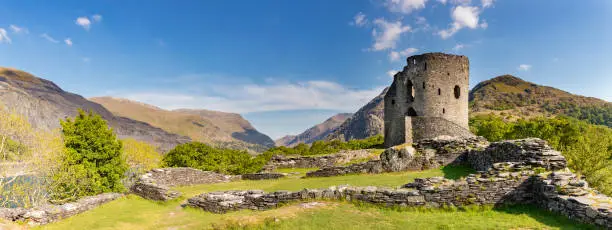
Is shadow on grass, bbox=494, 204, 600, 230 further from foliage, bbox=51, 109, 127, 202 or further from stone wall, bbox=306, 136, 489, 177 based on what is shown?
foliage, bbox=51, 109, 127, 202

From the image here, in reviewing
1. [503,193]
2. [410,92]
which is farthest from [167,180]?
[410,92]

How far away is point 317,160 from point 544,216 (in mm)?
21805

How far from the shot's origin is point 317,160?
30.6 m

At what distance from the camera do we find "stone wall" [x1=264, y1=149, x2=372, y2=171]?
29.8 m

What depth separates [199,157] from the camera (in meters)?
41.9

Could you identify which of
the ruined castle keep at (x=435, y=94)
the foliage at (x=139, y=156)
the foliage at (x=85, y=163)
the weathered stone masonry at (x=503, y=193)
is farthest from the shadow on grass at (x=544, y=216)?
the foliage at (x=139, y=156)

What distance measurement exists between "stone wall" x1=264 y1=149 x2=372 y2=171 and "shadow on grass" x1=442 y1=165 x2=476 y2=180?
1051cm

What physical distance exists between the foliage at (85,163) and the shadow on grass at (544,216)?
31.5 metres

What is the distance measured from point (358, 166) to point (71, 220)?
17328 millimetres

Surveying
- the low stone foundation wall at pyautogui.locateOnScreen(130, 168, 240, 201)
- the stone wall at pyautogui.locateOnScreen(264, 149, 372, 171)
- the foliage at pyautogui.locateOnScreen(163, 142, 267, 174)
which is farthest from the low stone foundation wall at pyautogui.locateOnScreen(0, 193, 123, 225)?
the foliage at pyautogui.locateOnScreen(163, 142, 267, 174)

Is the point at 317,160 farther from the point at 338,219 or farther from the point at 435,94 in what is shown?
the point at 338,219

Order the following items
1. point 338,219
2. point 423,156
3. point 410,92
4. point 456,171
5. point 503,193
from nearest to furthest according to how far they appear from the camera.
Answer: point 338,219
point 503,193
point 456,171
point 423,156
point 410,92

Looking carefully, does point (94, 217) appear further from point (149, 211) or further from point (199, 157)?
point (199, 157)

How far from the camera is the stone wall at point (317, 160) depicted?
29.8 m
